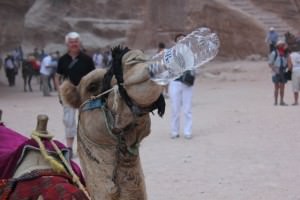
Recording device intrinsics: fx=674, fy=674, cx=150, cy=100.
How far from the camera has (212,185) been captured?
7855mm

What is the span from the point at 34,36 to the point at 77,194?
112 ft

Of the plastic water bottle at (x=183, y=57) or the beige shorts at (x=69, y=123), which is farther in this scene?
the beige shorts at (x=69, y=123)

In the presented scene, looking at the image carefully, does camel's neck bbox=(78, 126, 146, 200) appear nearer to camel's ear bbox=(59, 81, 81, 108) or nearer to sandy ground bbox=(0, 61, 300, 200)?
camel's ear bbox=(59, 81, 81, 108)

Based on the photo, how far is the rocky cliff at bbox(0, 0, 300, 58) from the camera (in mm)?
31062

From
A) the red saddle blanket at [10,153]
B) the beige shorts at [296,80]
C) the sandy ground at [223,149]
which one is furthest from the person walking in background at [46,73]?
the red saddle blanket at [10,153]

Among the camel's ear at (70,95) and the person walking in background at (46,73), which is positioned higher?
the camel's ear at (70,95)

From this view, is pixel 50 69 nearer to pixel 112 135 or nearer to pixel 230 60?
pixel 230 60

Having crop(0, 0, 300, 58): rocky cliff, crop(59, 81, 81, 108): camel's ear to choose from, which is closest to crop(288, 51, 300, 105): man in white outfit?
crop(0, 0, 300, 58): rocky cliff

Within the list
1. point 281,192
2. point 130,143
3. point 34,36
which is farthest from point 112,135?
point 34,36

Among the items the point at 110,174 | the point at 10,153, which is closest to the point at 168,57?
the point at 110,174

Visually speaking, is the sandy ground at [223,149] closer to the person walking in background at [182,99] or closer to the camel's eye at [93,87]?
the person walking in background at [182,99]

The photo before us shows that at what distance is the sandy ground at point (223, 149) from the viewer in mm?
7656

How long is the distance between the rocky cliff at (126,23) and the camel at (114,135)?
987 inches

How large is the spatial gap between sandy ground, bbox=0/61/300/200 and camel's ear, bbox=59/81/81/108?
4576 millimetres
